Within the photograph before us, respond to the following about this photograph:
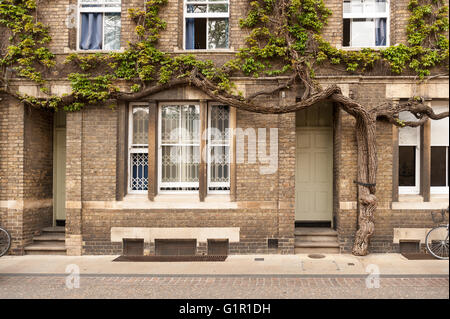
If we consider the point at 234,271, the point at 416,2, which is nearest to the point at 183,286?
the point at 234,271

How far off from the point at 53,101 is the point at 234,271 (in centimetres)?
599

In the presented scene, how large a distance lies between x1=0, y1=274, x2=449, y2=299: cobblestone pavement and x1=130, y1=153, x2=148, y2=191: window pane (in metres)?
2.72

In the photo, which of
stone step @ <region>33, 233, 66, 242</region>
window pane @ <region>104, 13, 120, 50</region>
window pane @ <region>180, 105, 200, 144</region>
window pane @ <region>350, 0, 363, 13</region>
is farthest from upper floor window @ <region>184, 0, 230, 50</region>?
stone step @ <region>33, 233, 66, 242</region>

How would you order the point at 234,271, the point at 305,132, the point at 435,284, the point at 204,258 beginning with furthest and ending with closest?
1. the point at 305,132
2. the point at 204,258
3. the point at 234,271
4. the point at 435,284

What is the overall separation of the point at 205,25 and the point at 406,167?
6363mm

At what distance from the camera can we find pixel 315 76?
29.7 feet

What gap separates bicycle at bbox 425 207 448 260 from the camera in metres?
8.72

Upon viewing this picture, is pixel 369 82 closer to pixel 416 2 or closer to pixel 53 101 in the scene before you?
pixel 416 2

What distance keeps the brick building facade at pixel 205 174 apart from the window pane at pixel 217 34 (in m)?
0.32

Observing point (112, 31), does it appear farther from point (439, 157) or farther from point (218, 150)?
point (439, 157)

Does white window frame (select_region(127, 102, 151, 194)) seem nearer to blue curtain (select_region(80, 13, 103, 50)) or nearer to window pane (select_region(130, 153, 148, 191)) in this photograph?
window pane (select_region(130, 153, 148, 191))

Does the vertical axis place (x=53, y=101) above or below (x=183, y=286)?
above

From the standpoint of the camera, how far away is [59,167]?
10.6m

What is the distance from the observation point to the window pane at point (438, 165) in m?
9.54
